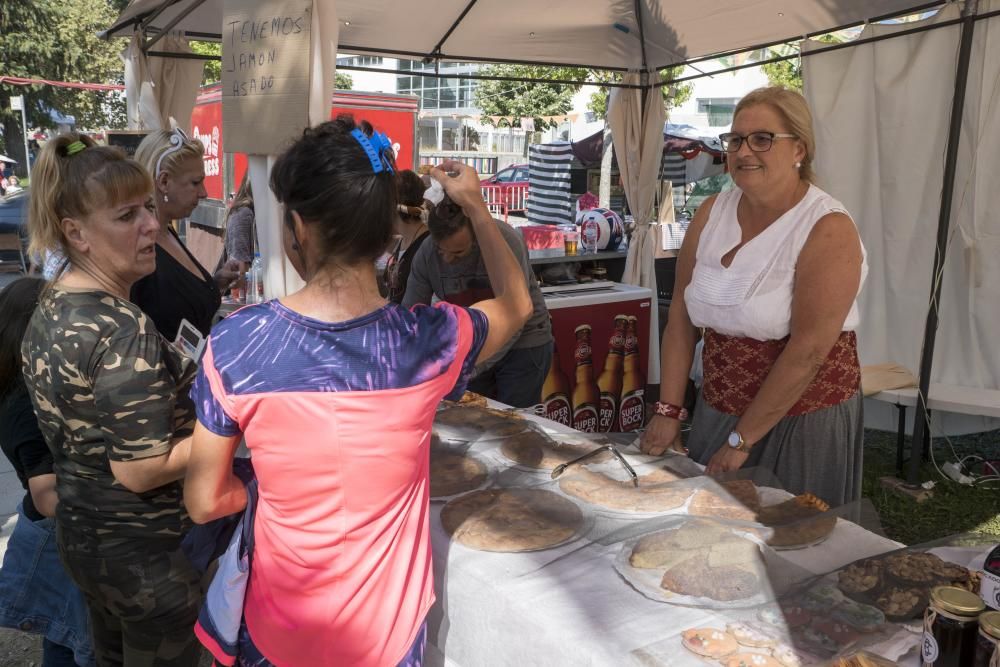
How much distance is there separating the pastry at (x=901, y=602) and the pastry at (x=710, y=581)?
7.6 inches

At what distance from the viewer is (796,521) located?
150 centimetres

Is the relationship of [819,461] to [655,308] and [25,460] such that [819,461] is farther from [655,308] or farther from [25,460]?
[655,308]

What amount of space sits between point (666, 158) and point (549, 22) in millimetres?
7630

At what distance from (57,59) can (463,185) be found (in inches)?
1235

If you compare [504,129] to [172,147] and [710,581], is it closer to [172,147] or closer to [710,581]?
[172,147]

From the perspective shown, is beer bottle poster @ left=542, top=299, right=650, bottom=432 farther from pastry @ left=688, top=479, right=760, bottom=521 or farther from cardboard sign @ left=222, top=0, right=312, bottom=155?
pastry @ left=688, top=479, right=760, bottom=521

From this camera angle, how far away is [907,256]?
4645 millimetres

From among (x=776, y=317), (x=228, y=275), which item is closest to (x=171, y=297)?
(x=228, y=275)

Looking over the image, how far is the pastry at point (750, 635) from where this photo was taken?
112 centimetres

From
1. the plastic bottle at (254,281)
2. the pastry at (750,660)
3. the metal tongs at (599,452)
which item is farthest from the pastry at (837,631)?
the plastic bottle at (254,281)

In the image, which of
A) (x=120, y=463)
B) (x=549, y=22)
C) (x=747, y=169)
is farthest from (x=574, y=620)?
(x=549, y=22)

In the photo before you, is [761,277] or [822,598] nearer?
[822,598]

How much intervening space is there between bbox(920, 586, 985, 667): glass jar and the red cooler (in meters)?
3.90

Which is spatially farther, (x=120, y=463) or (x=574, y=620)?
(x=120, y=463)
